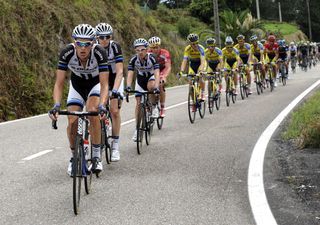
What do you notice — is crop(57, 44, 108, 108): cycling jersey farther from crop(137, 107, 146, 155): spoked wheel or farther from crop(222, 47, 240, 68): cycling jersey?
crop(222, 47, 240, 68): cycling jersey

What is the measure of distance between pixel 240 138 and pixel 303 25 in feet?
319

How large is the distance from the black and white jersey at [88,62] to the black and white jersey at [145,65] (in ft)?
10.3

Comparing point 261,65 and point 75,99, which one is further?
point 261,65

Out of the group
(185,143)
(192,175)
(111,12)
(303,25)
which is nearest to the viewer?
(192,175)

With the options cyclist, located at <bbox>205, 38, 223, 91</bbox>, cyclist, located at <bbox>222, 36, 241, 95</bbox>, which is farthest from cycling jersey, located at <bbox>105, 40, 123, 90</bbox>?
cyclist, located at <bbox>222, 36, 241, 95</bbox>

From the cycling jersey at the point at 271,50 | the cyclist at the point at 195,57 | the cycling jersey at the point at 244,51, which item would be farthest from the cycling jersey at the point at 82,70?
the cycling jersey at the point at 271,50

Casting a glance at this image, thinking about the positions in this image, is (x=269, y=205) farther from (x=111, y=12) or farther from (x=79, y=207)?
(x=111, y=12)

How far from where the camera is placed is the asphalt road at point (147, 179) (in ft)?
17.9

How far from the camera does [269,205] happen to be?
5605 millimetres

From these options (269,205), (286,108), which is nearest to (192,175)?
(269,205)

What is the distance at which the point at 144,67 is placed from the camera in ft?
33.3

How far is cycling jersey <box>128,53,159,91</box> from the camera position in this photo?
9922mm

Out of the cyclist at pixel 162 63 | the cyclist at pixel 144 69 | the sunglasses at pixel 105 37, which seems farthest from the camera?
the cyclist at pixel 162 63

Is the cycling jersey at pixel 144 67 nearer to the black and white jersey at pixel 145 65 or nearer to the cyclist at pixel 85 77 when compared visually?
the black and white jersey at pixel 145 65
